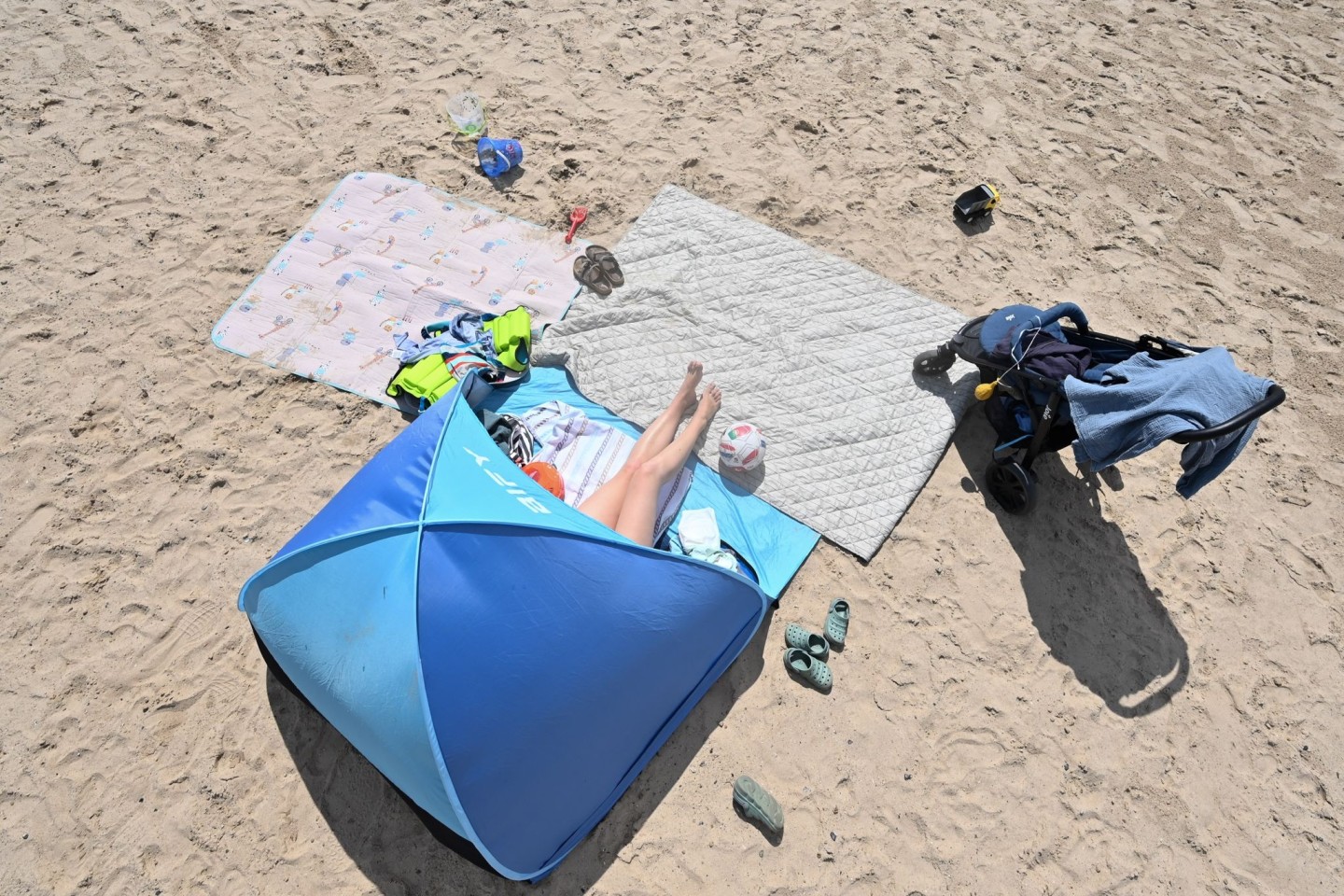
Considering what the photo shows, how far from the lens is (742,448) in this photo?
13.7 ft

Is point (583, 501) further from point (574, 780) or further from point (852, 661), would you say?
point (852, 661)

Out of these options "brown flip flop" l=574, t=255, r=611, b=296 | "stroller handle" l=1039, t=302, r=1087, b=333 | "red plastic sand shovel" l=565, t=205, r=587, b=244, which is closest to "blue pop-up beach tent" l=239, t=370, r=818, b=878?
"brown flip flop" l=574, t=255, r=611, b=296

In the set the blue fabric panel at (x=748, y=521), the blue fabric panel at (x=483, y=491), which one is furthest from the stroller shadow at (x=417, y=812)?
the blue fabric panel at (x=483, y=491)

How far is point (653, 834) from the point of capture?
11.2 feet

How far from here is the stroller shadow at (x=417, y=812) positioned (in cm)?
332

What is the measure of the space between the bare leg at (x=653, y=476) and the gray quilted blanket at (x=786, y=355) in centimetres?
16

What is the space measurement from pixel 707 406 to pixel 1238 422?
7.89ft

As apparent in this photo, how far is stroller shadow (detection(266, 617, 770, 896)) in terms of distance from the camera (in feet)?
10.9

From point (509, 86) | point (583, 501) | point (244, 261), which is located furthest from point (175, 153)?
point (583, 501)

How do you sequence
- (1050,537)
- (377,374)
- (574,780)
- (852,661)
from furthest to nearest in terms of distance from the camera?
(377,374) → (1050,537) → (852,661) → (574,780)

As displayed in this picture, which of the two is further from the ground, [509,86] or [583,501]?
[509,86]

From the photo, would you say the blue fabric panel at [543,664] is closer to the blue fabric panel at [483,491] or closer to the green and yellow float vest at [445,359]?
the blue fabric panel at [483,491]

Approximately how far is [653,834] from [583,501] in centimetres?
153

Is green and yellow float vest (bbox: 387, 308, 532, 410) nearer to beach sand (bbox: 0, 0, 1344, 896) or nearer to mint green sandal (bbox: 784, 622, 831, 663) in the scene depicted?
beach sand (bbox: 0, 0, 1344, 896)
